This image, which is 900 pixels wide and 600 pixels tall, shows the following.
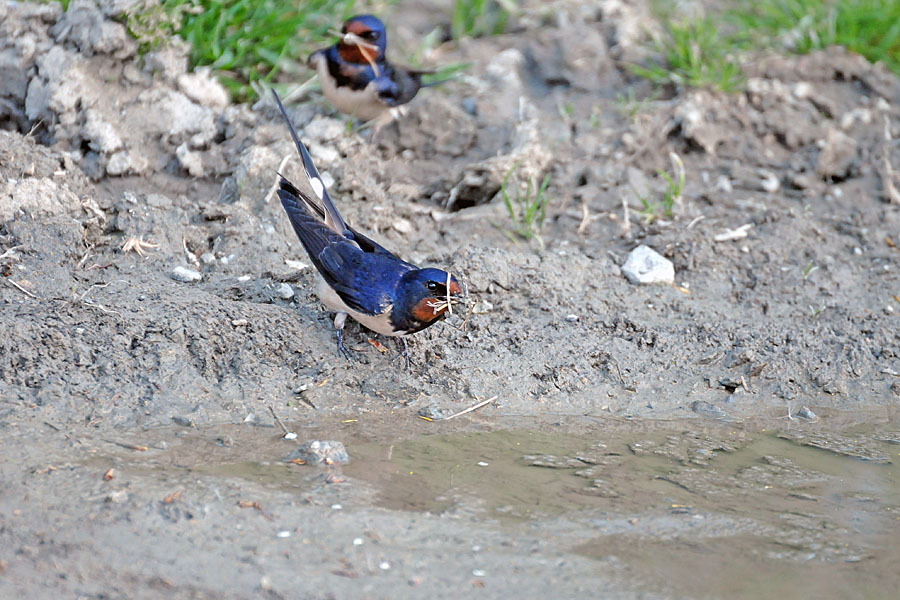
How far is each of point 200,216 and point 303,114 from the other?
134cm

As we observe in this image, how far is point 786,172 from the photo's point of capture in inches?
237

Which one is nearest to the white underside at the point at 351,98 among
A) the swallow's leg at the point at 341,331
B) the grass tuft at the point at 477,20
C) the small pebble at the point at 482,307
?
Result: the grass tuft at the point at 477,20

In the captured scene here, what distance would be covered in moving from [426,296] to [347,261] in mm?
428

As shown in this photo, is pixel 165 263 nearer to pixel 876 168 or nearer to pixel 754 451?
pixel 754 451

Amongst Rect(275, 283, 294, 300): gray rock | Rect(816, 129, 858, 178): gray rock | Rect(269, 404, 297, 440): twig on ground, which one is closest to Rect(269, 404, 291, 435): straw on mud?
Rect(269, 404, 297, 440): twig on ground

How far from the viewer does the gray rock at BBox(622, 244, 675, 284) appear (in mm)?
4918

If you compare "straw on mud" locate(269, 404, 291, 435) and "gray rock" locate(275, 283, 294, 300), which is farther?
"gray rock" locate(275, 283, 294, 300)

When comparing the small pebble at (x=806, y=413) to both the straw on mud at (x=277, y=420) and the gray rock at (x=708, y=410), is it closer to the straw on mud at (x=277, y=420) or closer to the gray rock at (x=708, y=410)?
the gray rock at (x=708, y=410)

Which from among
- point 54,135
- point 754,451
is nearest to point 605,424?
point 754,451

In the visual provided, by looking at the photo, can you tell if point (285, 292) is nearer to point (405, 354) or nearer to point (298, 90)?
point (405, 354)

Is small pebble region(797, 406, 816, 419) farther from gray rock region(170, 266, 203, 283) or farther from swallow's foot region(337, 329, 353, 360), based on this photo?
gray rock region(170, 266, 203, 283)

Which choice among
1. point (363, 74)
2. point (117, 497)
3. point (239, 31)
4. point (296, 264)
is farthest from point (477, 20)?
point (117, 497)

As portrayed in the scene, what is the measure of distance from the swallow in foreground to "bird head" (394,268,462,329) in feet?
6.75

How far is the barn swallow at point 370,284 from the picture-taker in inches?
154
